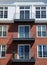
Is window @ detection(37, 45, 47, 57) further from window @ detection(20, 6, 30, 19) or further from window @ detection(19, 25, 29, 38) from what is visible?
window @ detection(20, 6, 30, 19)

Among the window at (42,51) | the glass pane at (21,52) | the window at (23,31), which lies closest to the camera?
the glass pane at (21,52)

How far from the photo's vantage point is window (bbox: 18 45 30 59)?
3359 cm

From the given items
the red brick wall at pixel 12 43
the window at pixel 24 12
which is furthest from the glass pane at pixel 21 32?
the window at pixel 24 12

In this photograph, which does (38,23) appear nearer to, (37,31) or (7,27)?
(37,31)

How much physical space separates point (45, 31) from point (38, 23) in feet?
4.49

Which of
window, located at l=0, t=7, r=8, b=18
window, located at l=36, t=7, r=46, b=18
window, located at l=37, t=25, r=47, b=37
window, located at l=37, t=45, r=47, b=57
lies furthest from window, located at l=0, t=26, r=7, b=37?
window, located at l=37, t=45, r=47, b=57

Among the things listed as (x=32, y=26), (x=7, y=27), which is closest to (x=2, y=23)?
(x=7, y=27)

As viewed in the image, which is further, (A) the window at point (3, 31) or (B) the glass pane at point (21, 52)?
(A) the window at point (3, 31)

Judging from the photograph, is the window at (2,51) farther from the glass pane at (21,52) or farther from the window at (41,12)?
the window at (41,12)

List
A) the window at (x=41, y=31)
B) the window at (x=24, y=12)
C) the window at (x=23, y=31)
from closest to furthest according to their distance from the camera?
the window at (x=23, y=31), the window at (x=41, y=31), the window at (x=24, y=12)

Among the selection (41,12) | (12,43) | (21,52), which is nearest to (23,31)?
(12,43)

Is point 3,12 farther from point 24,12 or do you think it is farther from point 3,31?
point 24,12

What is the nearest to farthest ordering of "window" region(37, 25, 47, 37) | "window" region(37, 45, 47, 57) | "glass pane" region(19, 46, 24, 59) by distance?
"glass pane" region(19, 46, 24, 59)
"window" region(37, 45, 47, 57)
"window" region(37, 25, 47, 37)

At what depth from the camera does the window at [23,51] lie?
33.6m
